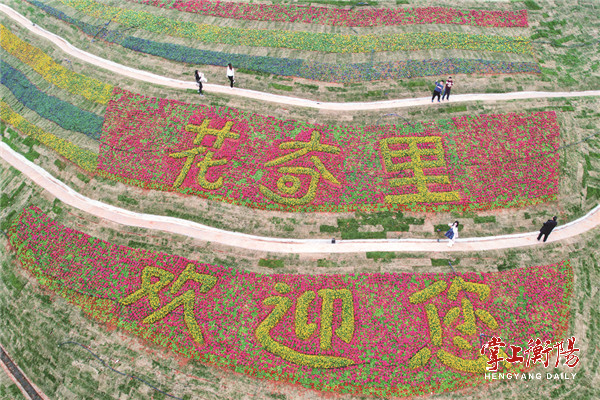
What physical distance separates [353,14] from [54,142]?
30.4m

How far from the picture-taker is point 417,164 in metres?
28.7

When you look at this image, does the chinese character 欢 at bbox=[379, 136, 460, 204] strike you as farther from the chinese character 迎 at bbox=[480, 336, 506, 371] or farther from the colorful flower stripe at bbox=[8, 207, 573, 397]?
the chinese character 迎 at bbox=[480, 336, 506, 371]

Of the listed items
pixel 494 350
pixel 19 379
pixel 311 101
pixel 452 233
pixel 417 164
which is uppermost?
pixel 311 101

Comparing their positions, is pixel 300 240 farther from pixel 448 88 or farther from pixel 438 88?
pixel 448 88

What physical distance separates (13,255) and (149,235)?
968cm

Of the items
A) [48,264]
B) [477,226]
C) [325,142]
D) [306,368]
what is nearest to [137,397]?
[306,368]

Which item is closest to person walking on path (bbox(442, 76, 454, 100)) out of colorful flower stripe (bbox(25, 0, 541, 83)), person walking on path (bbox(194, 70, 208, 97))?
colorful flower stripe (bbox(25, 0, 541, 83))

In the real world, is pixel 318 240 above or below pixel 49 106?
below

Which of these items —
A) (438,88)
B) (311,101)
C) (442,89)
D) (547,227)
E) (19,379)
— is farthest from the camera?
(311,101)

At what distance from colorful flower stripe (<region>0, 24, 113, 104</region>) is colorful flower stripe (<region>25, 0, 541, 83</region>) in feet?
19.9

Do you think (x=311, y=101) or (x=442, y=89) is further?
(x=311, y=101)

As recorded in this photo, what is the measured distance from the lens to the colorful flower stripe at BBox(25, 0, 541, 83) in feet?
114

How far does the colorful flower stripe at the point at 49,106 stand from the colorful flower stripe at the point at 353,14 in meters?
15.5

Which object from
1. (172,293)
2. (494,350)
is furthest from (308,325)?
(494,350)
